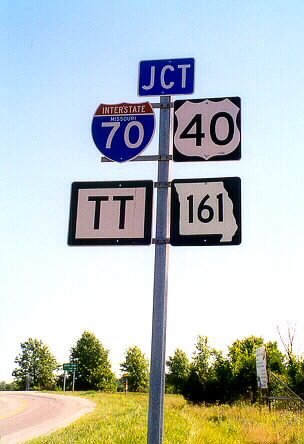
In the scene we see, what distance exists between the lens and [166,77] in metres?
3.92

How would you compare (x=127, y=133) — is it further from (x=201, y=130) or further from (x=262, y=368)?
(x=262, y=368)

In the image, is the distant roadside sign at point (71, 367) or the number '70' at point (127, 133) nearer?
the number '70' at point (127, 133)

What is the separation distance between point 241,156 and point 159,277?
3.52 ft

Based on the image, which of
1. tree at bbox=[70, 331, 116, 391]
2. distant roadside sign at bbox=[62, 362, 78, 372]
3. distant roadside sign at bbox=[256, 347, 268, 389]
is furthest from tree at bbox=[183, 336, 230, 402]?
tree at bbox=[70, 331, 116, 391]

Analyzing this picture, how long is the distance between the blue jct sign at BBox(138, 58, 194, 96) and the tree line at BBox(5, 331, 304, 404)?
26.1m

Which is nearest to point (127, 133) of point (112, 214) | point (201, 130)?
point (201, 130)

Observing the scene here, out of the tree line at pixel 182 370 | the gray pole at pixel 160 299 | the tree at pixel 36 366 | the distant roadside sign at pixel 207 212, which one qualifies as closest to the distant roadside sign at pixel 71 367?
the tree line at pixel 182 370

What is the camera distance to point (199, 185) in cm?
345

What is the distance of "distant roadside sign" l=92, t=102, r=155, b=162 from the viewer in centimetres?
376

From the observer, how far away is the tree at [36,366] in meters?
89.9

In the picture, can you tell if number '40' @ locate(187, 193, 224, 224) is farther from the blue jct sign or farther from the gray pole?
the blue jct sign

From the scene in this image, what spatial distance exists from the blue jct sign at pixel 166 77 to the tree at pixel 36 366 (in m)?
92.6

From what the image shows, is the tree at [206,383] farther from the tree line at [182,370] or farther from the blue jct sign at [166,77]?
the blue jct sign at [166,77]

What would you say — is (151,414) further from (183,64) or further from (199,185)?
(183,64)
